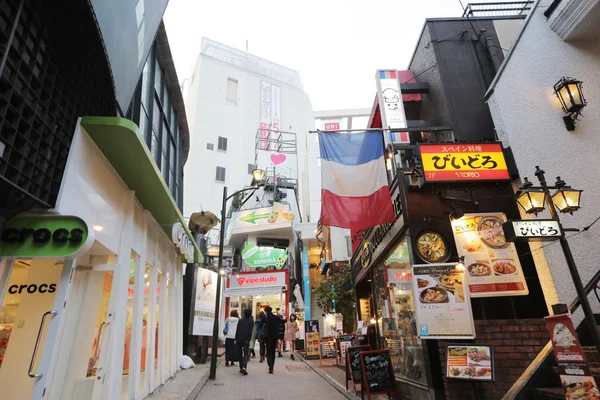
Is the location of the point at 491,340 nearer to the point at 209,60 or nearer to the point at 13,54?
the point at 13,54

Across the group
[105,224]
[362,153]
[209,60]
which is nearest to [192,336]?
[105,224]

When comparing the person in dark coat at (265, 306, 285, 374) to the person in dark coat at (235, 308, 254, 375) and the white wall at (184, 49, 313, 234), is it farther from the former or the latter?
the white wall at (184, 49, 313, 234)

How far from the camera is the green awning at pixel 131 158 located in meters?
4.99

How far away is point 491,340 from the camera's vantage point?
6738mm

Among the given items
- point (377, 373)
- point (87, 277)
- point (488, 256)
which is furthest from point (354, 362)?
point (87, 277)

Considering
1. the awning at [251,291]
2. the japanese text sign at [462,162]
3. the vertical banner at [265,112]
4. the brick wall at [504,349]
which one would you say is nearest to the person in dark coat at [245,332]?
the brick wall at [504,349]

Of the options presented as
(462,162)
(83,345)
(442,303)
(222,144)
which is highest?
(222,144)

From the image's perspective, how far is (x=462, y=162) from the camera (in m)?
7.50

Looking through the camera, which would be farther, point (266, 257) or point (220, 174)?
point (220, 174)

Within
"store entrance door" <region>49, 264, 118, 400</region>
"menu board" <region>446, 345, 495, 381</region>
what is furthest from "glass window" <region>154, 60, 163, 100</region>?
"menu board" <region>446, 345, 495, 381</region>

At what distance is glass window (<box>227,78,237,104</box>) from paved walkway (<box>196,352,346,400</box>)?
37.2m

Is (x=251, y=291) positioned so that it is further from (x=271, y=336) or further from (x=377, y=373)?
(x=377, y=373)

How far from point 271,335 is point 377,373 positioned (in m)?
5.27

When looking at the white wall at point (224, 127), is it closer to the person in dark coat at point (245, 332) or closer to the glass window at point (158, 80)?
the person in dark coat at point (245, 332)
